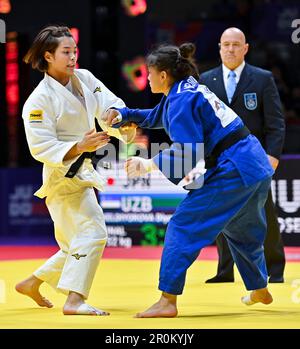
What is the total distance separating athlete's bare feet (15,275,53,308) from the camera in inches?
203

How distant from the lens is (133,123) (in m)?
5.12

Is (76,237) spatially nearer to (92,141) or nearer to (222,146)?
(92,141)

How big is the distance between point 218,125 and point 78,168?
0.84 metres

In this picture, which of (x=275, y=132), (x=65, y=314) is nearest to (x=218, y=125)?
(x=65, y=314)

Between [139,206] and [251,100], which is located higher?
[251,100]

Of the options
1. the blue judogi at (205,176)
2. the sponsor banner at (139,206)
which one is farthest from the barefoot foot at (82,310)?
the sponsor banner at (139,206)

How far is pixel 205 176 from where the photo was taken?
464 cm

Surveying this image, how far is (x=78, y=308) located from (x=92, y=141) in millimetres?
893

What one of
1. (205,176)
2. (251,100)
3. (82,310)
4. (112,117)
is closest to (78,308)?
(82,310)

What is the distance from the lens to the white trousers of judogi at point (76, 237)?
4812mm

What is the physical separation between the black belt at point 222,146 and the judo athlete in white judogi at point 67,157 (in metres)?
0.56

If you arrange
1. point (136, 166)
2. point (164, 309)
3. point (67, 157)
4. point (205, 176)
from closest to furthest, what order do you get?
point (136, 166), point (164, 309), point (205, 176), point (67, 157)

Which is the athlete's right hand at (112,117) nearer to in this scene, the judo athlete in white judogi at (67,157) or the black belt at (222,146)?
the judo athlete in white judogi at (67,157)

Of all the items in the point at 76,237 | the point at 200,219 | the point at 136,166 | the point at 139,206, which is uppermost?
the point at 136,166
